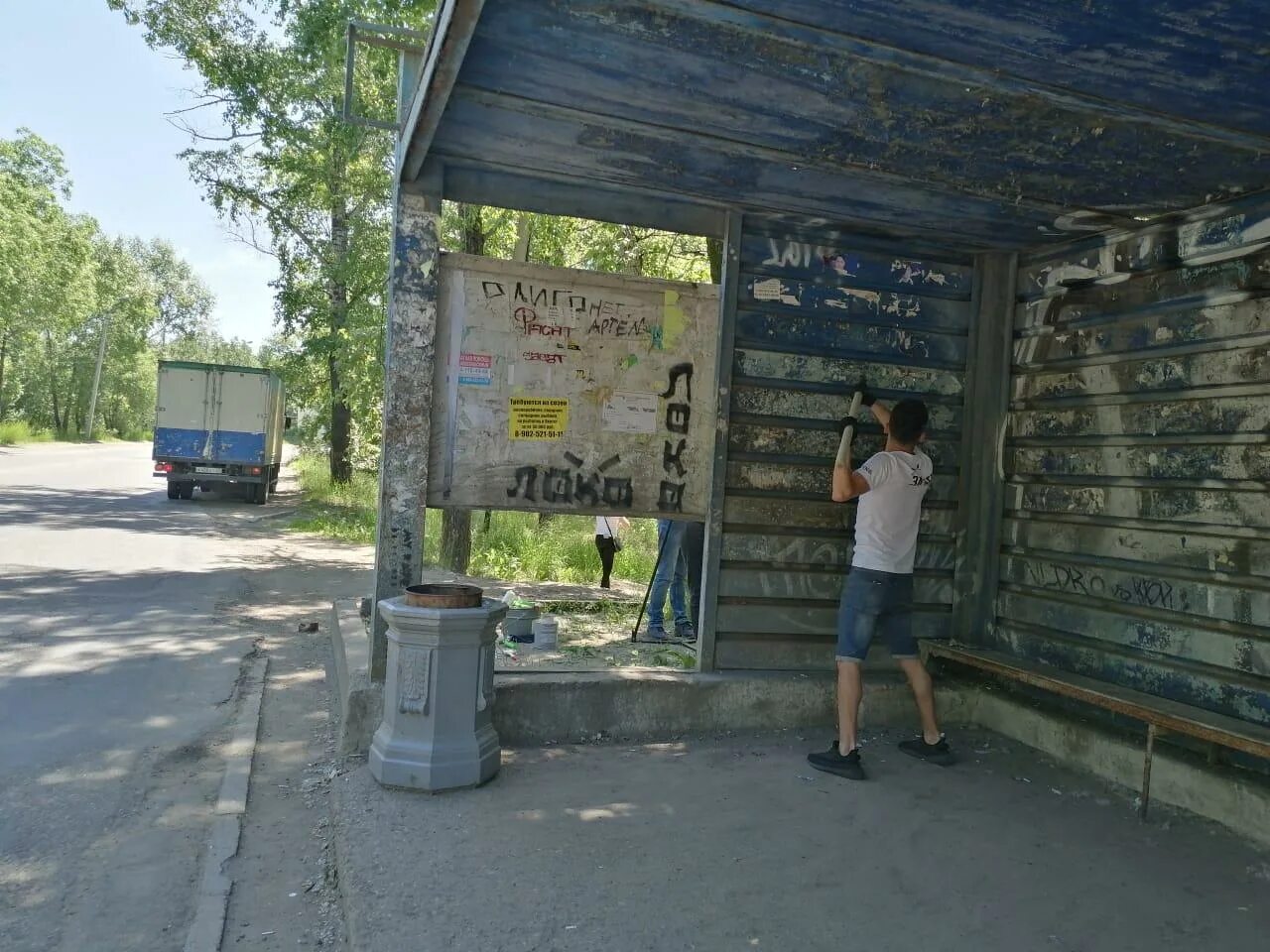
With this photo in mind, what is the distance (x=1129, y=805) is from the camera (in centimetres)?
437

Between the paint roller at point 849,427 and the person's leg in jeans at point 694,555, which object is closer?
the paint roller at point 849,427

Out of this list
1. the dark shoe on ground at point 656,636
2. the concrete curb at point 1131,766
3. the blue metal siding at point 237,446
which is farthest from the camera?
the blue metal siding at point 237,446

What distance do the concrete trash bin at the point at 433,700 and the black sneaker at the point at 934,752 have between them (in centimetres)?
241

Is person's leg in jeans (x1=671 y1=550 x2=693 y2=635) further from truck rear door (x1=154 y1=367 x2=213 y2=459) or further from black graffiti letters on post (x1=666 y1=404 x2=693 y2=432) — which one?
truck rear door (x1=154 y1=367 x2=213 y2=459)

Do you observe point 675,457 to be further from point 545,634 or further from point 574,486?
point 545,634

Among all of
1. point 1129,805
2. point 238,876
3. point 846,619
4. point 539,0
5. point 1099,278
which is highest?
point 539,0

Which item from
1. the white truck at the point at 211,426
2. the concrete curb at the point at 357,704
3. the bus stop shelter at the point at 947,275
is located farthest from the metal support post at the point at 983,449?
the white truck at the point at 211,426

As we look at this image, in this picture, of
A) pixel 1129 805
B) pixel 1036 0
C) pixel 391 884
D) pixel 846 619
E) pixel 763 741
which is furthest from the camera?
pixel 763 741

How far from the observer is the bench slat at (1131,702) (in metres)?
3.76

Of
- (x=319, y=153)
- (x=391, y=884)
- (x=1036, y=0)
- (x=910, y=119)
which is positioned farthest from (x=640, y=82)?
(x=319, y=153)

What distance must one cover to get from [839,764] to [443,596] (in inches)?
89.0

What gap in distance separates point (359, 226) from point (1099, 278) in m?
9.92

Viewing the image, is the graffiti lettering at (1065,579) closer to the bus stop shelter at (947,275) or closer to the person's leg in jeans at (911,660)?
the bus stop shelter at (947,275)

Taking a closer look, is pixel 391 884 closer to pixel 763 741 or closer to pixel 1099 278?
pixel 763 741
